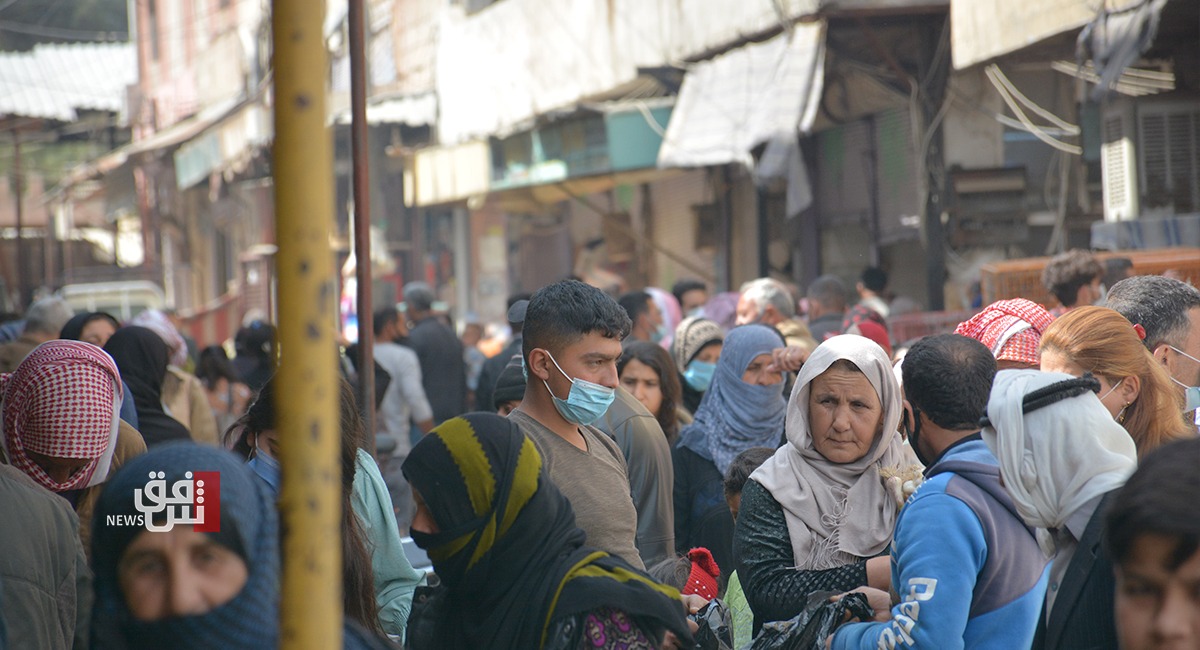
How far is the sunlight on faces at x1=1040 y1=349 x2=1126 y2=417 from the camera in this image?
3.37 meters

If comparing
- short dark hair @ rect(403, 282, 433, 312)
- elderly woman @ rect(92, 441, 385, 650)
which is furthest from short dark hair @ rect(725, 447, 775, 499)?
short dark hair @ rect(403, 282, 433, 312)

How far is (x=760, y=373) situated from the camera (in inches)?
222

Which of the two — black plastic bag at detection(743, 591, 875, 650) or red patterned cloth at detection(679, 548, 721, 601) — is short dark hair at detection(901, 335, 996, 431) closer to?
black plastic bag at detection(743, 591, 875, 650)

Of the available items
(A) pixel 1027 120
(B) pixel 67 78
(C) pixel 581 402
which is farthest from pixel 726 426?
(B) pixel 67 78

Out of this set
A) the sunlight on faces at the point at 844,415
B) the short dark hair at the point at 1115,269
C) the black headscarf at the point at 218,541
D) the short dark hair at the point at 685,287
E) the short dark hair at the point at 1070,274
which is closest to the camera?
the black headscarf at the point at 218,541

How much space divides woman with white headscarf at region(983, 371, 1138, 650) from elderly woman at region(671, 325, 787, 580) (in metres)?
2.39

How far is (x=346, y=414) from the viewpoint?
12.0 feet

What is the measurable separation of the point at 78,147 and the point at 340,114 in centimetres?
3405

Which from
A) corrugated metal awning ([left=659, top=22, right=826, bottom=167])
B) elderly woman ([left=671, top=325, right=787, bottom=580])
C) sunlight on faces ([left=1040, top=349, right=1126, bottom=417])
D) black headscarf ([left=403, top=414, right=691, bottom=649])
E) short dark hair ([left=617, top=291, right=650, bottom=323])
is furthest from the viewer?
corrugated metal awning ([left=659, top=22, right=826, bottom=167])

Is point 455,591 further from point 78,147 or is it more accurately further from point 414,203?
point 78,147

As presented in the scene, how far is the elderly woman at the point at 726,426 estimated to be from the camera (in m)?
5.30

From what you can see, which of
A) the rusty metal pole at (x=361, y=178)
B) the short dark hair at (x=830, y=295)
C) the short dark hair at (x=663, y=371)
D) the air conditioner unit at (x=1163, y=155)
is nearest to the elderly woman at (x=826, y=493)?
the rusty metal pole at (x=361, y=178)

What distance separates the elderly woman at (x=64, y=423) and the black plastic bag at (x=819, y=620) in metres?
2.04

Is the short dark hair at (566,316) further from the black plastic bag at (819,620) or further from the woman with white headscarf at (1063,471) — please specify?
the woman with white headscarf at (1063,471)
